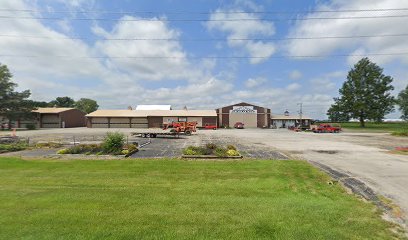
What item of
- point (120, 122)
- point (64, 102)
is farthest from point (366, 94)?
point (64, 102)

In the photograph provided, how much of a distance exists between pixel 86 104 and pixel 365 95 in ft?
374

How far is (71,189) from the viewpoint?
8461mm

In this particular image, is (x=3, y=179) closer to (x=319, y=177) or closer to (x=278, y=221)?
(x=278, y=221)

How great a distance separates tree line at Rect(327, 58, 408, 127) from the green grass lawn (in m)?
67.4

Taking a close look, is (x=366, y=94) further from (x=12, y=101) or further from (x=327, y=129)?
(x=12, y=101)

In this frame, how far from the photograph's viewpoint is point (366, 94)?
67938 millimetres

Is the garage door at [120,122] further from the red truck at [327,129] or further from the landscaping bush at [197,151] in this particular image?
the landscaping bush at [197,151]

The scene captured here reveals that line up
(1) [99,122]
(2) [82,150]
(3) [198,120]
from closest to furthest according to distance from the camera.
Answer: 1. (2) [82,150]
2. (3) [198,120]
3. (1) [99,122]

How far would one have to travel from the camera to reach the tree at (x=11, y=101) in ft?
188

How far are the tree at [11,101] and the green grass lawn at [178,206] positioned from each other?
57486mm

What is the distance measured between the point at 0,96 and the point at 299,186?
68763 mm

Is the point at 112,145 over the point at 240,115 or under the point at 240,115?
under

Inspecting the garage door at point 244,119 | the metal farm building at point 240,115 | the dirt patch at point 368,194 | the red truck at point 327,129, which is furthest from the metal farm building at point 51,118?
the dirt patch at point 368,194

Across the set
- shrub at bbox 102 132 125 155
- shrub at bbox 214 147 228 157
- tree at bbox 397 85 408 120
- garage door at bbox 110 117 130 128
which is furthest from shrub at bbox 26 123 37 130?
tree at bbox 397 85 408 120
